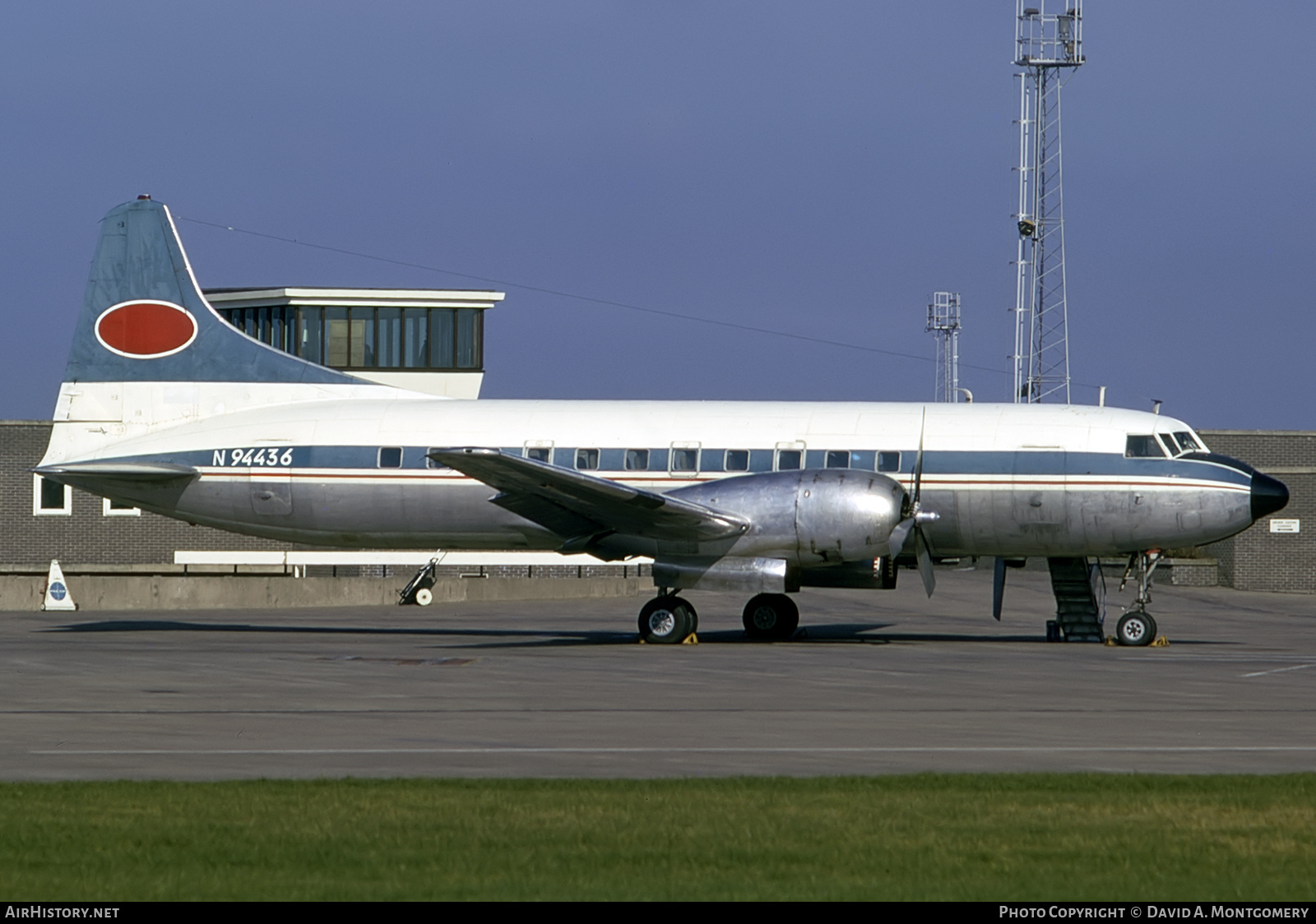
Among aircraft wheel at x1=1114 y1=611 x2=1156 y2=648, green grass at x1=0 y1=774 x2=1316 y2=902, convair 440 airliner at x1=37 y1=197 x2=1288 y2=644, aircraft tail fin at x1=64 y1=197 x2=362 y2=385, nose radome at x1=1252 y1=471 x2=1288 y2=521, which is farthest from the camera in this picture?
aircraft tail fin at x1=64 y1=197 x2=362 y2=385

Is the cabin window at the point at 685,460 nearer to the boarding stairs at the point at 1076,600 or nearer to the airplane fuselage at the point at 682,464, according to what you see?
the airplane fuselage at the point at 682,464

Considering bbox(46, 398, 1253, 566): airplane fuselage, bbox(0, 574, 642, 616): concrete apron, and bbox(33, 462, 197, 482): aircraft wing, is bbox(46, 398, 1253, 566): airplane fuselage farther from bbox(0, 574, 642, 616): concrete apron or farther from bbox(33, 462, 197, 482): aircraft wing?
bbox(0, 574, 642, 616): concrete apron

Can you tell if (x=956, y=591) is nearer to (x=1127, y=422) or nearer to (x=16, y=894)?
(x=1127, y=422)

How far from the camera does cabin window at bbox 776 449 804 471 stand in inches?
1067

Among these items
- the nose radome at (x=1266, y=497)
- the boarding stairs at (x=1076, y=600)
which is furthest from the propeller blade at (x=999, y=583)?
the nose radome at (x=1266, y=497)

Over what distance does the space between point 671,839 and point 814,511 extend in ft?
51.1

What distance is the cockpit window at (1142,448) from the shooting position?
26578 mm

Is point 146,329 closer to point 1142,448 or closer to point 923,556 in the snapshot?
point 923,556

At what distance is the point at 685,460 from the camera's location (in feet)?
90.3

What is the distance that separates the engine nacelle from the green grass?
12.8 m

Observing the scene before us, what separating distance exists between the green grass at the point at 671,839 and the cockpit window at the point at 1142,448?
15474 millimetres

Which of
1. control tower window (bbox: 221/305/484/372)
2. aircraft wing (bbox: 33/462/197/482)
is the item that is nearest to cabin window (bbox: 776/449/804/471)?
aircraft wing (bbox: 33/462/197/482)

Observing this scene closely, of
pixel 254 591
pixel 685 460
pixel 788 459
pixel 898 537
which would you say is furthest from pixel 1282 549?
pixel 254 591

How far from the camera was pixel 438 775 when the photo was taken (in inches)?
470
